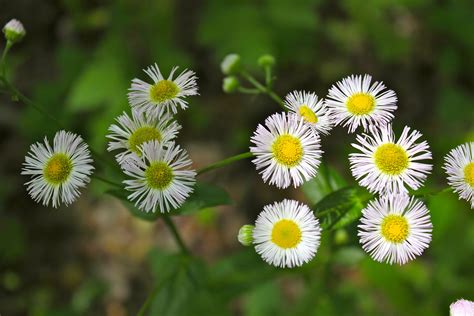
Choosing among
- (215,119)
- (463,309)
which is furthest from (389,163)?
(215,119)

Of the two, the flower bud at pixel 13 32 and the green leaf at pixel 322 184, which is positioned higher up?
the flower bud at pixel 13 32

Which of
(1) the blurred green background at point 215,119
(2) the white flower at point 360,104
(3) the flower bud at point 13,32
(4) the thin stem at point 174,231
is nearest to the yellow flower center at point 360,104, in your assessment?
(2) the white flower at point 360,104

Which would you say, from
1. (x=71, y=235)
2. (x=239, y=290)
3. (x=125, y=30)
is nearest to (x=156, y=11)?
(x=125, y=30)

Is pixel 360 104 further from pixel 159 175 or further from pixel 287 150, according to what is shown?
pixel 159 175

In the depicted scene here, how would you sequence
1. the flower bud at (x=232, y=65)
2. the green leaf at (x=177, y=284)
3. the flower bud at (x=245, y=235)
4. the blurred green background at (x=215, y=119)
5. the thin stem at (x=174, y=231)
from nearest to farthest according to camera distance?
the flower bud at (x=245, y=235)
the thin stem at (x=174, y=231)
the green leaf at (x=177, y=284)
the flower bud at (x=232, y=65)
the blurred green background at (x=215, y=119)

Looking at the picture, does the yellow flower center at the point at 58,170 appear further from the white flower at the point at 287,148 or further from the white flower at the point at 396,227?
the white flower at the point at 396,227
